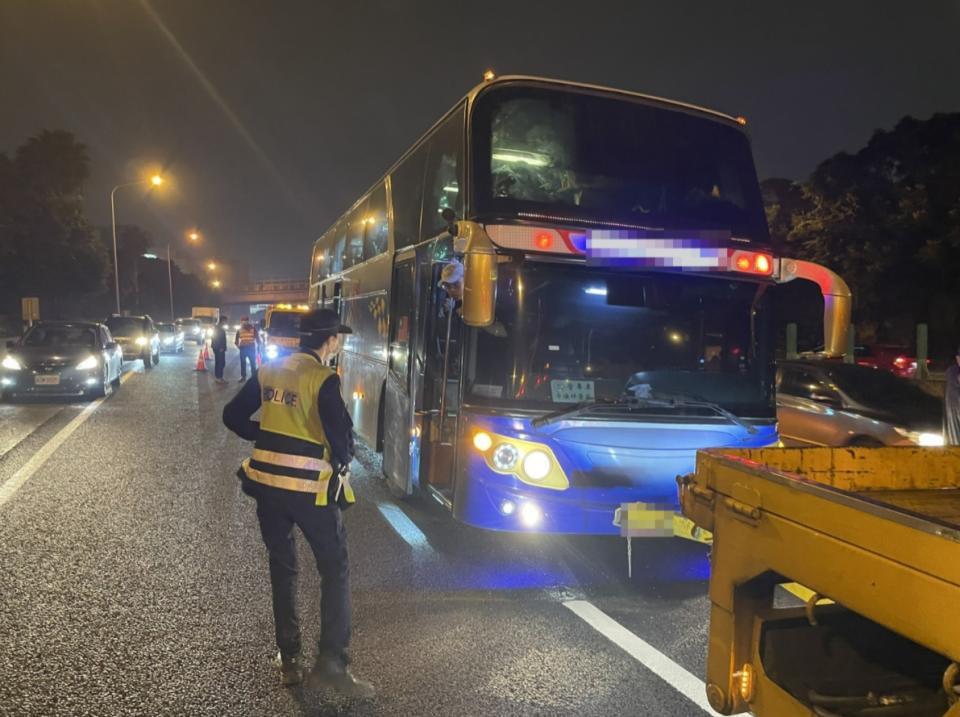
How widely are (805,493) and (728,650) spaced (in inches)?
29.4

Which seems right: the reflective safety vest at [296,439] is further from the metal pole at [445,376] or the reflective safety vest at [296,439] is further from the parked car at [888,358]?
the parked car at [888,358]

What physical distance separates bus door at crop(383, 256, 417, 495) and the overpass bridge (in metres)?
62.8

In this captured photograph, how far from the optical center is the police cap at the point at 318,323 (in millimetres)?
3807

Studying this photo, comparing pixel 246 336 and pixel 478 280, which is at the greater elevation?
pixel 478 280

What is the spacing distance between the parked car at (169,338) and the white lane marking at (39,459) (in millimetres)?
21668

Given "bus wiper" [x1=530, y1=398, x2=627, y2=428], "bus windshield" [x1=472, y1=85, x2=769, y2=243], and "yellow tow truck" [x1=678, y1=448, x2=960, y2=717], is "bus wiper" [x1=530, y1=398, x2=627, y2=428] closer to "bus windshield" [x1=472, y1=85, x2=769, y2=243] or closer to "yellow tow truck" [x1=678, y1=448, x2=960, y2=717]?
"bus windshield" [x1=472, y1=85, x2=769, y2=243]

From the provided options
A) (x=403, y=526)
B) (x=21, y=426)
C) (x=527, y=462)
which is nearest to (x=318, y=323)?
(x=527, y=462)

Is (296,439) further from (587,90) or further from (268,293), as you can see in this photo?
(268,293)

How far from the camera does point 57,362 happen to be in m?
14.3

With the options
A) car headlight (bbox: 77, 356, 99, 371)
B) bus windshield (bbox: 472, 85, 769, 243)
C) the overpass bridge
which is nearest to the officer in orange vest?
car headlight (bbox: 77, 356, 99, 371)

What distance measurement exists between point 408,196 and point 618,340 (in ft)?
10.3

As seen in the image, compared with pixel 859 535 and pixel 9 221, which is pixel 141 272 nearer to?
pixel 9 221

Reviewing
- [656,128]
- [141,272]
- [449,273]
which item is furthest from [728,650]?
[141,272]

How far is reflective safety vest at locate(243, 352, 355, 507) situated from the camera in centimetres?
354
